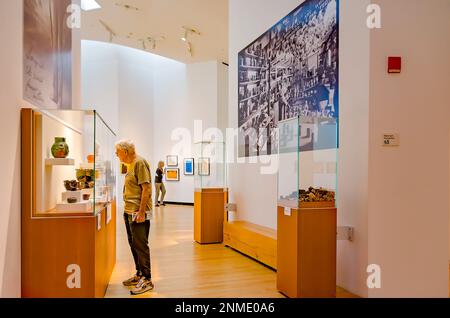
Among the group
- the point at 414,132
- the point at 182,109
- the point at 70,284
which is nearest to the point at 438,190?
the point at 414,132

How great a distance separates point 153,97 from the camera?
50.0ft

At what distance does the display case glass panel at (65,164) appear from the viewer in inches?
130

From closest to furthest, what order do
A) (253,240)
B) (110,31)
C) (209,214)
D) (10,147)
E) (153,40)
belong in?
(10,147) → (253,240) → (209,214) → (110,31) → (153,40)

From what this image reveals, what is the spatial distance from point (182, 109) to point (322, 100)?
10388 millimetres

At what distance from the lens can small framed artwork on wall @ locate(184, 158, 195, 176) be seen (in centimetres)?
1393

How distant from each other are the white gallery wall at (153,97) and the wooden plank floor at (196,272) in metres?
7.14

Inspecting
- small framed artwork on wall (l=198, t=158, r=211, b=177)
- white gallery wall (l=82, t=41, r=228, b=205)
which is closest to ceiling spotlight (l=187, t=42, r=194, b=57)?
white gallery wall (l=82, t=41, r=228, b=205)

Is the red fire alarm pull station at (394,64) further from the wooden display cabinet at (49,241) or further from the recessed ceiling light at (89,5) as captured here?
the recessed ceiling light at (89,5)

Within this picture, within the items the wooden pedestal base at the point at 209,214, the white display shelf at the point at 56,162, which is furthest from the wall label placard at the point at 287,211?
the wooden pedestal base at the point at 209,214

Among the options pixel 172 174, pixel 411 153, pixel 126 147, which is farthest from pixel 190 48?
pixel 411 153

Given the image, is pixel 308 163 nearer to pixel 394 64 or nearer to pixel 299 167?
pixel 299 167

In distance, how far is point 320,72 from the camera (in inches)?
174

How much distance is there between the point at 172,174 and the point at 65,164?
1096 centimetres
